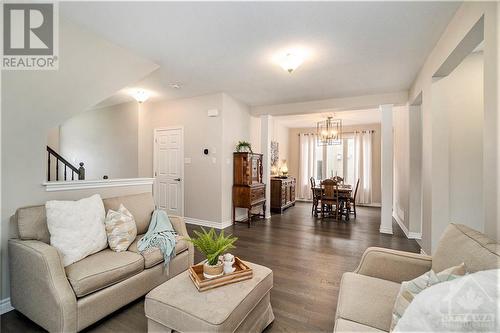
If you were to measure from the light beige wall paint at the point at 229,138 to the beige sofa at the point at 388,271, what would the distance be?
3154 mm

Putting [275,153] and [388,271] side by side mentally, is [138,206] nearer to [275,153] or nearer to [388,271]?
[388,271]

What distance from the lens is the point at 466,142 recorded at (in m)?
2.73

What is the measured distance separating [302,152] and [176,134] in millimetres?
4632

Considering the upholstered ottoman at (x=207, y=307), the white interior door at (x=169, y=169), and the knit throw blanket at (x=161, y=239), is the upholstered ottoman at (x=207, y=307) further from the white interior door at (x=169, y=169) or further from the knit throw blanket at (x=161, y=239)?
the white interior door at (x=169, y=169)

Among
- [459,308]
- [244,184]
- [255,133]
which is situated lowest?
[459,308]

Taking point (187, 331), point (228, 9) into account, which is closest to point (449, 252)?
point (187, 331)

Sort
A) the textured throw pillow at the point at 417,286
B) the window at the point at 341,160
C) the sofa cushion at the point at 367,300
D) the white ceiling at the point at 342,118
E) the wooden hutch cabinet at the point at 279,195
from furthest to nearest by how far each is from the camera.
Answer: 1. the window at the point at 341,160
2. the wooden hutch cabinet at the point at 279,195
3. the white ceiling at the point at 342,118
4. the sofa cushion at the point at 367,300
5. the textured throw pillow at the point at 417,286

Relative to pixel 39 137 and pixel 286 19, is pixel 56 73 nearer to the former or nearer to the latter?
pixel 39 137

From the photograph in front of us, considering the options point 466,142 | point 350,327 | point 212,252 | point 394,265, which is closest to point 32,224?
point 212,252

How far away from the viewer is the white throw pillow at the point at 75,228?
5.78ft

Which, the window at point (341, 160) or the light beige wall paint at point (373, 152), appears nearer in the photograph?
the light beige wall paint at point (373, 152)

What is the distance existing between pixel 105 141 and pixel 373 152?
757cm

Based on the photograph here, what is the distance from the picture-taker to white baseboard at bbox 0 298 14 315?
5.93 ft

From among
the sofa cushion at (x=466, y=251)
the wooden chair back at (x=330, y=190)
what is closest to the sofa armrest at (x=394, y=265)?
the sofa cushion at (x=466, y=251)
